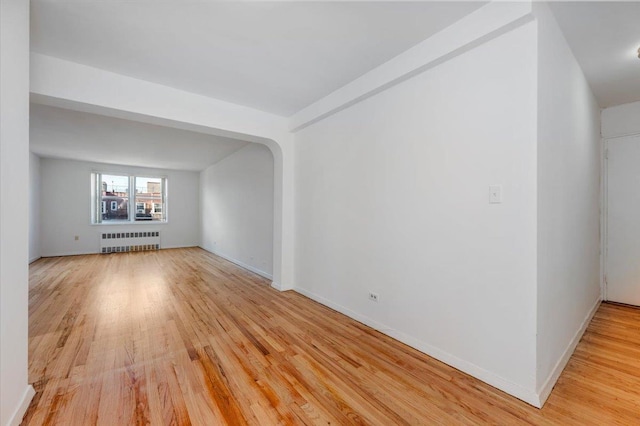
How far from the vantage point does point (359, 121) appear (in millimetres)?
2854

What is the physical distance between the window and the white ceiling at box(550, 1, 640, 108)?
9432 millimetres

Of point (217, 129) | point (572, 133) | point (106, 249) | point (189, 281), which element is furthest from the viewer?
point (106, 249)

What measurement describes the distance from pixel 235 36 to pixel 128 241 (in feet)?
25.8

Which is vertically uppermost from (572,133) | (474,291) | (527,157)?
(572,133)

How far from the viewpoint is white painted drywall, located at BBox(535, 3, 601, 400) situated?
168cm

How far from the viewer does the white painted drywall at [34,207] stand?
5.90 metres

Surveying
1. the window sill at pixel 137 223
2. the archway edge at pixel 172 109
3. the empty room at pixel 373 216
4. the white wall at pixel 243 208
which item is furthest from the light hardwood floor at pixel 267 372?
the window sill at pixel 137 223

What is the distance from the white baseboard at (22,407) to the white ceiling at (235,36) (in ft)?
8.22

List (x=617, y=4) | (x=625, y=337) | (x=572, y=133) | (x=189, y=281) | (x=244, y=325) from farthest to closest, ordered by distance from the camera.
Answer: (x=189, y=281)
(x=244, y=325)
(x=625, y=337)
(x=572, y=133)
(x=617, y=4)

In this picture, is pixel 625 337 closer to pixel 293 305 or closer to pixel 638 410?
pixel 638 410

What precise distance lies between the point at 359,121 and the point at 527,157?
1629 millimetres

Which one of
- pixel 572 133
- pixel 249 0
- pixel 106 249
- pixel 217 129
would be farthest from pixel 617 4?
pixel 106 249

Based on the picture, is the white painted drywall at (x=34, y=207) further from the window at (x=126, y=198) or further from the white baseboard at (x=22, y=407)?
the white baseboard at (x=22, y=407)

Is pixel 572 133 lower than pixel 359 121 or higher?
lower
